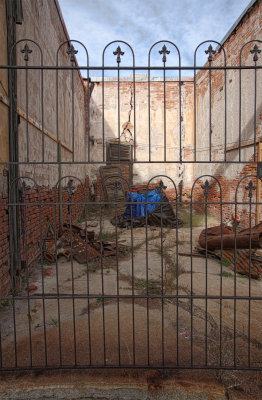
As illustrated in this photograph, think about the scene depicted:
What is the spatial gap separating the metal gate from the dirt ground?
0.02m

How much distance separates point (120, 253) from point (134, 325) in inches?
125

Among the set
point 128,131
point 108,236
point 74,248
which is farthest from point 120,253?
point 128,131

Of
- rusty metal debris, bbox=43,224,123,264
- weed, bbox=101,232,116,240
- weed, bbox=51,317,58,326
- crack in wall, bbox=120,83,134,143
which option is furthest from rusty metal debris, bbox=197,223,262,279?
crack in wall, bbox=120,83,134,143

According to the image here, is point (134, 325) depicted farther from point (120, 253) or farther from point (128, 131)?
point (128, 131)

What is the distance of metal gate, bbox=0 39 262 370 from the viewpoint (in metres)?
2.29

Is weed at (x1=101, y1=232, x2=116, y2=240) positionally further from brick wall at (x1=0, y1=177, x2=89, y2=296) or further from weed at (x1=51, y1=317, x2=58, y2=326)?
weed at (x1=51, y1=317, x2=58, y2=326)

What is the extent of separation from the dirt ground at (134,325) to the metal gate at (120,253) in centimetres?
2

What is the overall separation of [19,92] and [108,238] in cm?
440

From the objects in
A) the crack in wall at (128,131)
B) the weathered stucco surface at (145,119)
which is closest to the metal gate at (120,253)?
the weathered stucco surface at (145,119)

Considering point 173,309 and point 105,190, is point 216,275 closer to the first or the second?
point 173,309

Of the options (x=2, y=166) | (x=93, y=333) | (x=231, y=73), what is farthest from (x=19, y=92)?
(x=231, y=73)

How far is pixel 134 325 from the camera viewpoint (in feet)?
9.68

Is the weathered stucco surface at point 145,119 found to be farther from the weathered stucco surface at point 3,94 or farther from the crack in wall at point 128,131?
the weathered stucco surface at point 3,94

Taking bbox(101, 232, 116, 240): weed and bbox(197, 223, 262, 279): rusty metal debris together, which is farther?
bbox(101, 232, 116, 240): weed
